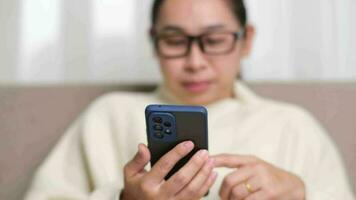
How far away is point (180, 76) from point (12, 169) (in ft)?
1.58

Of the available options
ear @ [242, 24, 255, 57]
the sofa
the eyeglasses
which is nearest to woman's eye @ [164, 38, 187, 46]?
the eyeglasses

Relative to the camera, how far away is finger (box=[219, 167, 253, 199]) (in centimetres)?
73

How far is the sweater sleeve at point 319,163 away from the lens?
906mm

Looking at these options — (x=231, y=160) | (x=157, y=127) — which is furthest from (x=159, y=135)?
(x=231, y=160)

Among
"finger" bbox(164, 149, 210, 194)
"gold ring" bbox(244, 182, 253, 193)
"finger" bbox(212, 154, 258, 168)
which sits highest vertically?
"finger" bbox(164, 149, 210, 194)

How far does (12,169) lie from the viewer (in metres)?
1.06

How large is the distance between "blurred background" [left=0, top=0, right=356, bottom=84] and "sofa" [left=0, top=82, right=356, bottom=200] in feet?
0.53

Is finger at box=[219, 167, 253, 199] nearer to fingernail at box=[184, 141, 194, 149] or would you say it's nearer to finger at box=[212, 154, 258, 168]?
finger at box=[212, 154, 258, 168]

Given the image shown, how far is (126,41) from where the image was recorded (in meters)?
1.33

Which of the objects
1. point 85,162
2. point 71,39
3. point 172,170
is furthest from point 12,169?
point 172,170

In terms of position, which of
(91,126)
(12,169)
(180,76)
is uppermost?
(180,76)

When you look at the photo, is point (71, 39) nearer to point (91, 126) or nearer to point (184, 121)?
point (91, 126)

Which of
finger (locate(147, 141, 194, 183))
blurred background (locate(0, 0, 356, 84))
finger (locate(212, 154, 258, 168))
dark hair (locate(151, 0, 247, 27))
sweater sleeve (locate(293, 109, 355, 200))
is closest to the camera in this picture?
finger (locate(147, 141, 194, 183))

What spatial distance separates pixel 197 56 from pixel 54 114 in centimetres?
43
